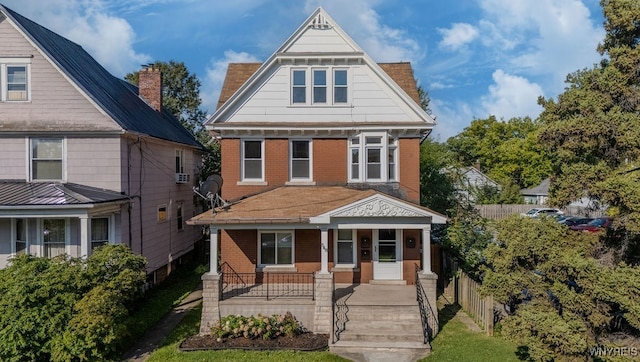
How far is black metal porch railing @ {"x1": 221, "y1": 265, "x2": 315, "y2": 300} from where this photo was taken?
14.1 metres

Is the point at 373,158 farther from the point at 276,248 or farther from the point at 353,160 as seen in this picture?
the point at 276,248

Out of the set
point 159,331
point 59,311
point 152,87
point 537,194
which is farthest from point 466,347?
point 537,194

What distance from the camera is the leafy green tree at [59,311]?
10055 mm

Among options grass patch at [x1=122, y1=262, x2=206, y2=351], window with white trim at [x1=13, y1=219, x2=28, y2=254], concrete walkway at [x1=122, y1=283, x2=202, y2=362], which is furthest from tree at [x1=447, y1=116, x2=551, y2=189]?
window with white trim at [x1=13, y1=219, x2=28, y2=254]

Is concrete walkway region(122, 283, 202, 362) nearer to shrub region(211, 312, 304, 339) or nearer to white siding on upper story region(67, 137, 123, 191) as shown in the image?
shrub region(211, 312, 304, 339)

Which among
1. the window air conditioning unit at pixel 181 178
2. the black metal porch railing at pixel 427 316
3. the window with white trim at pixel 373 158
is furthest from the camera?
the window air conditioning unit at pixel 181 178

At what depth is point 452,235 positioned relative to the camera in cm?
1773

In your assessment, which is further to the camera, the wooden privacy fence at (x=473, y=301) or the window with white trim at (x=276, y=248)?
the window with white trim at (x=276, y=248)

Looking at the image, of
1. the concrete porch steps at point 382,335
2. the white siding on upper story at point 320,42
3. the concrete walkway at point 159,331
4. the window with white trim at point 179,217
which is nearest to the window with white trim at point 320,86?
the white siding on upper story at point 320,42

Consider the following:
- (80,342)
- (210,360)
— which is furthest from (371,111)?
(80,342)

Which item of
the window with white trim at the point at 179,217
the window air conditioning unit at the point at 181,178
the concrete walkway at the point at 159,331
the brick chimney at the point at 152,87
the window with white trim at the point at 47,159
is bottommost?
the concrete walkway at the point at 159,331

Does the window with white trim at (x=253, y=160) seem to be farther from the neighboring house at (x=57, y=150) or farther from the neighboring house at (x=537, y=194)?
the neighboring house at (x=537, y=194)

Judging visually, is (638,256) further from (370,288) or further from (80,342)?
(80,342)

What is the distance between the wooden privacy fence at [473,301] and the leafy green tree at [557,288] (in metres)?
2.25
